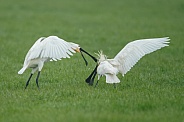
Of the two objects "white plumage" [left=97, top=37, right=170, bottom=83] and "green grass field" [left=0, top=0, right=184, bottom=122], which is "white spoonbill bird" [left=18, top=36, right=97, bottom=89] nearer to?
"green grass field" [left=0, top=0, right=184, bottom=122]

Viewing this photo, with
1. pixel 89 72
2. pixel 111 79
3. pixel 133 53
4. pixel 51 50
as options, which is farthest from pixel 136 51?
pixel 89 72

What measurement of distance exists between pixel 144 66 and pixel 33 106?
508 centimetres

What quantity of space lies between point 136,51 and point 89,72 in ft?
6.86

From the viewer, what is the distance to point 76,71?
11414 mm

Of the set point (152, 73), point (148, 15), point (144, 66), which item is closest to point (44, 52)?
point (152, 73)

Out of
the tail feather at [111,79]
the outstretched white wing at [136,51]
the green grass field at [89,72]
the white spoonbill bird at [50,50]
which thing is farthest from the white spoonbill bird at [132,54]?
the white spoonbill bird at [50,50]

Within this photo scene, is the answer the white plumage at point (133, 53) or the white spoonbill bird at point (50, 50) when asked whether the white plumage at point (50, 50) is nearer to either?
the white spoonbill bird at point (50, 50)

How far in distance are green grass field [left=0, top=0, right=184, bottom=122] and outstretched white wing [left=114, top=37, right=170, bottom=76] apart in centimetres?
47

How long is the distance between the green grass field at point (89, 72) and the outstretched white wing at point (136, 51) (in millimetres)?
472

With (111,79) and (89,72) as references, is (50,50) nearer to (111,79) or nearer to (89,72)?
(111,79)

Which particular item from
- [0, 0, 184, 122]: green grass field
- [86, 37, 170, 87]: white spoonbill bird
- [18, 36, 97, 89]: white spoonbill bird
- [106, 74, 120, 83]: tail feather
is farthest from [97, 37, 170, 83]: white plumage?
[18, 36, 97, 89]: white spoonbill bird

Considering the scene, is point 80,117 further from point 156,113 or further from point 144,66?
point 144,66

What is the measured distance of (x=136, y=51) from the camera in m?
9.47

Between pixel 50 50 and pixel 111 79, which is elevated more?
pixel 50 50
